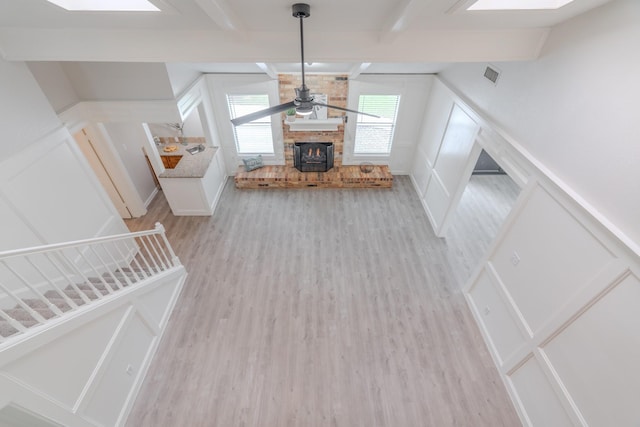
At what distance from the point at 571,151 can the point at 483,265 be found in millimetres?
1779

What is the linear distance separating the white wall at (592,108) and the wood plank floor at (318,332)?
2.35 m

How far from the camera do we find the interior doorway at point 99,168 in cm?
440

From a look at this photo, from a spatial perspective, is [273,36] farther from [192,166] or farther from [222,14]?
[192,166]

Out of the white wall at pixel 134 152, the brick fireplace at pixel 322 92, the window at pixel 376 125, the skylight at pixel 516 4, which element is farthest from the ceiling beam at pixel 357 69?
the white wall at pixel 134 152

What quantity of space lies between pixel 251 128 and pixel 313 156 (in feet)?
5.02

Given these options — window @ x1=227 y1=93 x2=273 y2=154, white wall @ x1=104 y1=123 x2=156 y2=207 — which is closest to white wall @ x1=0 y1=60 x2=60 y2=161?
white wall @ x1=104 y1=123 x2=156 y2=207

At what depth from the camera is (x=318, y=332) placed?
365 cm

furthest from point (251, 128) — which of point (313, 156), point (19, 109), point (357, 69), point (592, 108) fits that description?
point (592, 108)

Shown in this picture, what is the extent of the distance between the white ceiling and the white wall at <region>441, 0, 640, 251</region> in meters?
0.26

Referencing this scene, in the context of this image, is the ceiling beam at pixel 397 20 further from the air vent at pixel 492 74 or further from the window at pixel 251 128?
the window at pixel 251 128

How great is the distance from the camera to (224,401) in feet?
9.93

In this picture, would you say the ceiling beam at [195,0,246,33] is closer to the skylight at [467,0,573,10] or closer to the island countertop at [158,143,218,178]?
the skylight at [467,0,573,10]

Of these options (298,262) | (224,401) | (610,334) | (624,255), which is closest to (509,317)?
(610,334)

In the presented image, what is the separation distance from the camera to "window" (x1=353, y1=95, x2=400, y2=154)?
18.7ft
